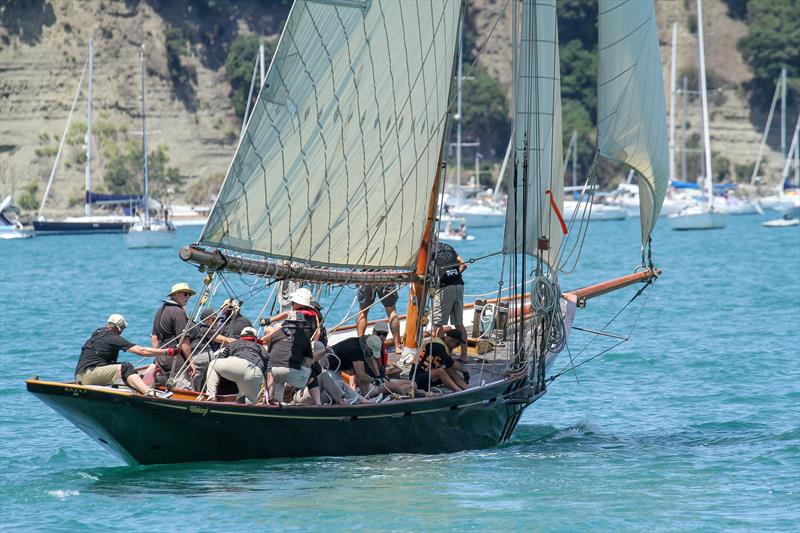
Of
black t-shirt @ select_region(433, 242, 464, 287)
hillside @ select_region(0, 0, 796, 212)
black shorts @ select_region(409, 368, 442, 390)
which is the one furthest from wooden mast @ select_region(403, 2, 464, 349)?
hillside @ select_region(0, 0, 796, 212)

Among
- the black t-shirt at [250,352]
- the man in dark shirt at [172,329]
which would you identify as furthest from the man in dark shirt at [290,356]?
the man in dark shirt at [172,329]

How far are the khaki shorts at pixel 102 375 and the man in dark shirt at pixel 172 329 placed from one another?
0.71 m

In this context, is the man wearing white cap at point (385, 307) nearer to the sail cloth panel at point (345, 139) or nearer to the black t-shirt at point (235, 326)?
the sail cloth panel at point (345, 139)

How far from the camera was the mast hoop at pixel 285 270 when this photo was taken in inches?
640

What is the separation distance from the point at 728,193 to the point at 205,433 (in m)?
103

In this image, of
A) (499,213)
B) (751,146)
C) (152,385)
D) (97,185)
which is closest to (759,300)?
(152,385)

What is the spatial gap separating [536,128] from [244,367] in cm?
555

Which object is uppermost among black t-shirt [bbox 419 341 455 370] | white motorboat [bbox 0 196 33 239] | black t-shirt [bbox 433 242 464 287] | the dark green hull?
black t-shirt [bbox 433 242 464 287]

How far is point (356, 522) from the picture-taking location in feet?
50.0

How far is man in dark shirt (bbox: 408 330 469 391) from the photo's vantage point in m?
17.9

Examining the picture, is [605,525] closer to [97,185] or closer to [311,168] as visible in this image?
[311,168]

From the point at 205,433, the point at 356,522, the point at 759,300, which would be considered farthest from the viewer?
the point at 759,300

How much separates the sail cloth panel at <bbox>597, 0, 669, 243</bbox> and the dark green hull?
3.66m

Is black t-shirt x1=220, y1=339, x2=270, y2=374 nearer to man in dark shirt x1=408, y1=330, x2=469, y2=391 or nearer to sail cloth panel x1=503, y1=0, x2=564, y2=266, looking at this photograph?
man in dark shirt x1=408, y1=330, x2=469, y2=391
